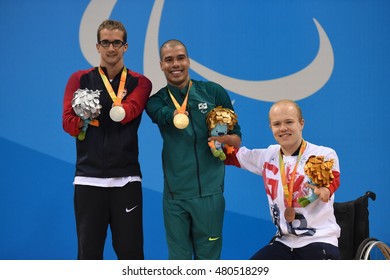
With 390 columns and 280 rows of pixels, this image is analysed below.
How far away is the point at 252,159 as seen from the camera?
369 cm

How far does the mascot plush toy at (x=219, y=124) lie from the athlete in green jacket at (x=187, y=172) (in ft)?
0.34

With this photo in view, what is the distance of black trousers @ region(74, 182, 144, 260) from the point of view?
3625 mm

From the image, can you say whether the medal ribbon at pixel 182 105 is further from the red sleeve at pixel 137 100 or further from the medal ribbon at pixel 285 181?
the medal ribbon at pixel 285 181

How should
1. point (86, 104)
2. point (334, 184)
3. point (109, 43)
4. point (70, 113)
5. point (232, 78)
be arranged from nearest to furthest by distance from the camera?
point (334, 184), point (86, 104), point (70, 113), point (109, 43), point (232, 78)

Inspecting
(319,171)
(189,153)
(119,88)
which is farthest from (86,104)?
(319,171)

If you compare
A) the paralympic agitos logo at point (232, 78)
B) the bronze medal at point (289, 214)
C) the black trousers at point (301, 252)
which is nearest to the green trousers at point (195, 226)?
the black trousers at point (301, 252)

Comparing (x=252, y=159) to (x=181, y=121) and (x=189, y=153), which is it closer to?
(x=189, y=153)

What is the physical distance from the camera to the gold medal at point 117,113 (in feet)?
11.4

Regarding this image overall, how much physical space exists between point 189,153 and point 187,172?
123 millimetres

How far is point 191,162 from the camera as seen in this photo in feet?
12.3

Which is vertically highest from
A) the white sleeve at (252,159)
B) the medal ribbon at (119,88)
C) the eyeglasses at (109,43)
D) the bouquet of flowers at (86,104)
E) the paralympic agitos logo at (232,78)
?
the paralympic agitos logo at (232,78)

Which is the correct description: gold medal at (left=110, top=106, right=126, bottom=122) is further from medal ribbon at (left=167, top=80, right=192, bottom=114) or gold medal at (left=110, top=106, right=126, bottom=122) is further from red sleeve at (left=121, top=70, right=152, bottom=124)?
medal ribbon at (left=167, top=80, right=192, bottom=114)

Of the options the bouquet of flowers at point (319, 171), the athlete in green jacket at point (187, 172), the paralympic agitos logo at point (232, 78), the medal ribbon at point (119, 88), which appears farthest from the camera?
the paralympic agitos logo at point (232, 78)
